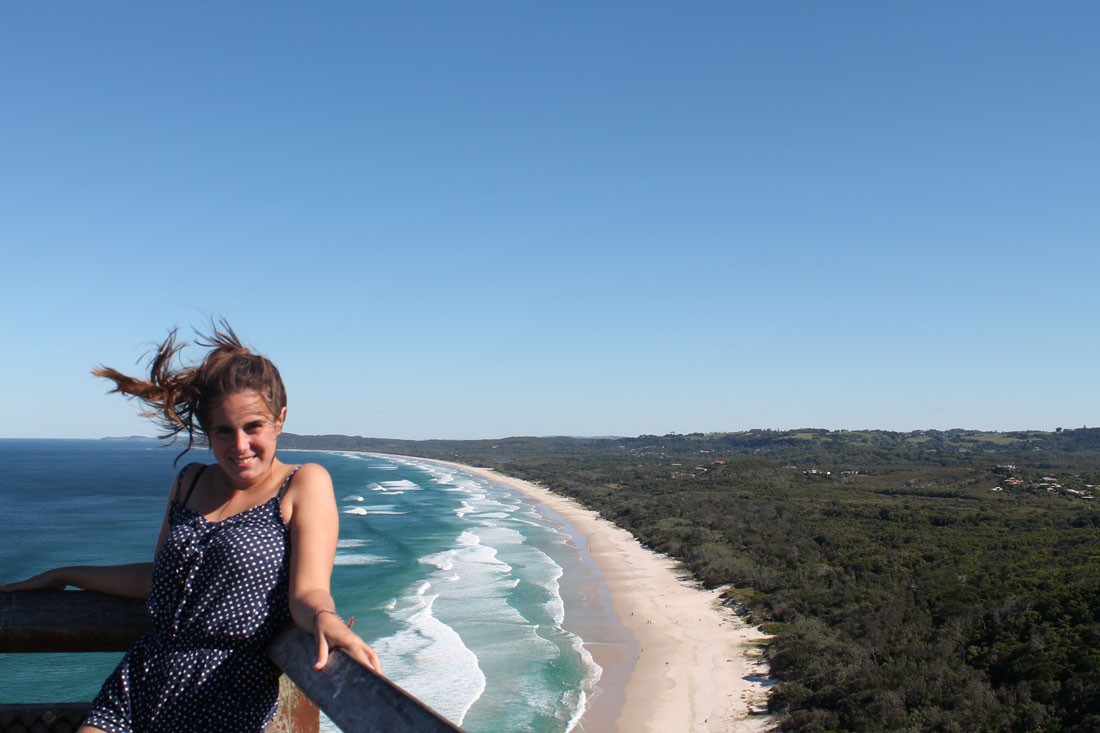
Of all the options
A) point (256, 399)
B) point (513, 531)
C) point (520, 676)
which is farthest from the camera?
point (513, 531)

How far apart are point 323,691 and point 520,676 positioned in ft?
64.9

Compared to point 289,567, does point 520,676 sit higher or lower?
lower

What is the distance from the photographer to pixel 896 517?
40.2 meters

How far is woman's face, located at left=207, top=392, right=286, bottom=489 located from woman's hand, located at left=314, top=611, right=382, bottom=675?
0.62m

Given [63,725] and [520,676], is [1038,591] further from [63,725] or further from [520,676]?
[63,725]

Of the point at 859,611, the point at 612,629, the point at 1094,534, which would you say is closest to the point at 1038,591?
the point at 859,611

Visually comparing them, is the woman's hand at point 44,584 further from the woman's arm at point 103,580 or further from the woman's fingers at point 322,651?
the woman's fingers at point 322,651

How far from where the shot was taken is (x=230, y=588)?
5.90 feet

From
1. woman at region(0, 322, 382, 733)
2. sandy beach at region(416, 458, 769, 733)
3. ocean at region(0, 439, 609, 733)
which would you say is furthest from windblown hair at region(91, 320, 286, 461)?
sandy beach at region(416, 458, 769, 733)

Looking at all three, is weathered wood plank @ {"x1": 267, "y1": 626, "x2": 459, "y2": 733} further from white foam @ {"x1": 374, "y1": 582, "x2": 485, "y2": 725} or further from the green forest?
white foam @ {"x1": 374, "y1": 582, "x2": 485, "y2": 725}

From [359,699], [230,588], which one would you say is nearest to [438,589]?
[230,588]

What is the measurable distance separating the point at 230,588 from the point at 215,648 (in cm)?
15

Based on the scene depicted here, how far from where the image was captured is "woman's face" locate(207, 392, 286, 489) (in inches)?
79.3

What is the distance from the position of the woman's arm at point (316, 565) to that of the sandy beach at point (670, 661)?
16.3 metres
